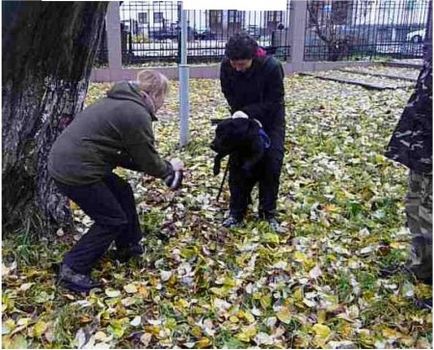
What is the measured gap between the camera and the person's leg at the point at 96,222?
286cm

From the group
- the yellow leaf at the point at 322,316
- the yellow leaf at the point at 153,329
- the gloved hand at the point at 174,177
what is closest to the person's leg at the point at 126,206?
the gloved hand at the point at 174,177

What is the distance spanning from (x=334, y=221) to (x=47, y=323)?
84.9 inches

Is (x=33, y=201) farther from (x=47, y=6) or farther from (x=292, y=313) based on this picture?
(x=292, y=313)

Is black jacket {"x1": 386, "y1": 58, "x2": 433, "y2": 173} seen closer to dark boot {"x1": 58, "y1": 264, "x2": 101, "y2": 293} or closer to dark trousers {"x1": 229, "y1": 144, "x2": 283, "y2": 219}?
dark trousers {"x1": 229, "y1": 144, "x2": 283, "y2": 219}

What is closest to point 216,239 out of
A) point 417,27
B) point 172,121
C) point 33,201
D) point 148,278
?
point 148,278

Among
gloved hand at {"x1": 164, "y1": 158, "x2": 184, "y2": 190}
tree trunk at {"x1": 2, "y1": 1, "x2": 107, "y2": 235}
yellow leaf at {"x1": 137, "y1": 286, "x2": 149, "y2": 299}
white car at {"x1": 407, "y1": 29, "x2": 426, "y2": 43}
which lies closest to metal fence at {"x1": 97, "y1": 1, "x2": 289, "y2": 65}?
white car at {"x1": 407, "y1": 29, "x2": 426, "y2": 43}

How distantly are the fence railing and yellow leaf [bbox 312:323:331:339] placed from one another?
35.2ft

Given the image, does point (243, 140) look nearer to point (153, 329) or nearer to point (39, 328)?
point (153, 329)

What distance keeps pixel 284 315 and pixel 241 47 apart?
163 cm

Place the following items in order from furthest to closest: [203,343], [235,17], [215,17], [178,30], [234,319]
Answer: [235,17]
[215,17]
[178,30]
[234,319]
[203,343]

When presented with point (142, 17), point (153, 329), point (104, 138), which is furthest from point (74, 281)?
point (142, 17)

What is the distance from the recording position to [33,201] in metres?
3.37

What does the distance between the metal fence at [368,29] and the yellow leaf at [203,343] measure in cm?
1233

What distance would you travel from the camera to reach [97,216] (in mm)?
2910
